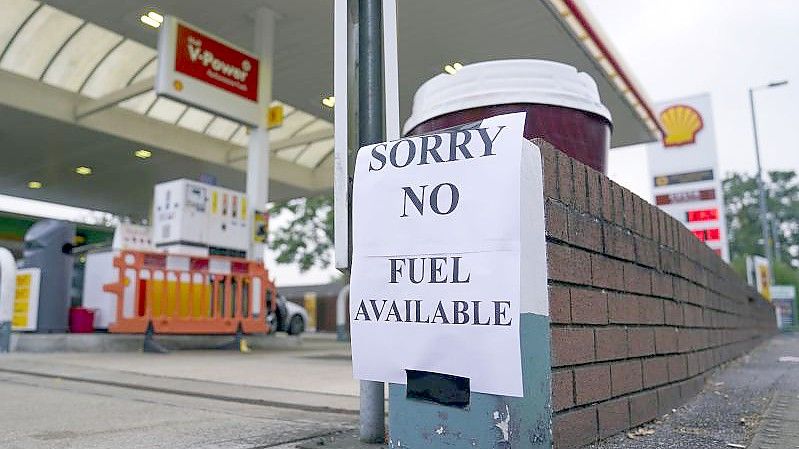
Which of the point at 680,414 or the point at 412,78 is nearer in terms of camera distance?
the point at 680,414

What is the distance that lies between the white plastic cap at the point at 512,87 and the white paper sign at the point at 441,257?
1.75 feet

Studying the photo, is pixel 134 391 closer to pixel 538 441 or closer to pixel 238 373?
pixel 238 373

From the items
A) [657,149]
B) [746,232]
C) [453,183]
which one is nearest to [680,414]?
[453,183]

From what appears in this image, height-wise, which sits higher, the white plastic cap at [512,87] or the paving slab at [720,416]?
the white plastic cap at [512,87]

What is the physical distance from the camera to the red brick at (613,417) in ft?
7.73

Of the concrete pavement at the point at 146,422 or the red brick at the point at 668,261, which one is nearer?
the concrete pavement at the point at 146,422

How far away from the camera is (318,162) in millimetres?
19672

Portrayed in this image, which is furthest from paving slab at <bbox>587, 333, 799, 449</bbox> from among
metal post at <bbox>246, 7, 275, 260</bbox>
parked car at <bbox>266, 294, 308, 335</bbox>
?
parked car at <bbox>266, 294, 308, 335</bbox>

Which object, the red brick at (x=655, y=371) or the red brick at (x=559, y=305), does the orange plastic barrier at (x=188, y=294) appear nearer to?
the red brick at (x=655, y=371)

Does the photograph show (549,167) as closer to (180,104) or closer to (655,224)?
(655,224)

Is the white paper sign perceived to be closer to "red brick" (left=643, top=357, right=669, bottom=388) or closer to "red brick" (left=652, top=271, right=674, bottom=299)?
"red brick" (left=643, top=357, right=669, bottom=388)

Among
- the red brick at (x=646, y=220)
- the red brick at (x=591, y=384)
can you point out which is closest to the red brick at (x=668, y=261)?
the red brick at (x=646, y=220)

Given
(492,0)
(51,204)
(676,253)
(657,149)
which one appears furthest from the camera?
(51,204)

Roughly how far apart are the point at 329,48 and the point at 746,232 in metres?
46.6
